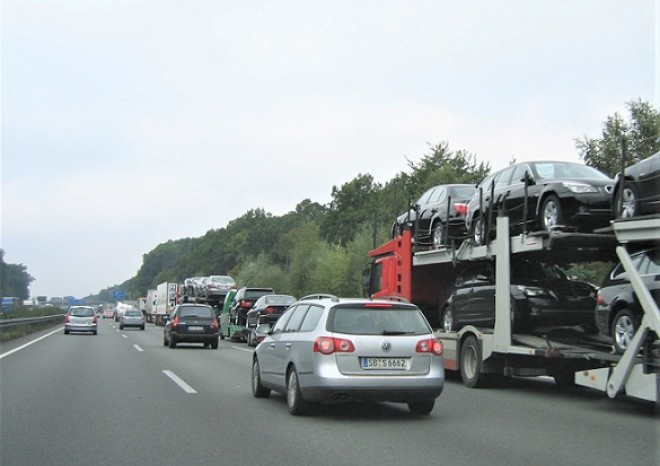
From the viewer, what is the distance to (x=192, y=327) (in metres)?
28.0

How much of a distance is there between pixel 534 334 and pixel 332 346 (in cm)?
484

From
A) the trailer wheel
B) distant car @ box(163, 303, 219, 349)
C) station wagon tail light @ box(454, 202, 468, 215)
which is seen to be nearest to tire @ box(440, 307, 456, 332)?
the trailer wheel

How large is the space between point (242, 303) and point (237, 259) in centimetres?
12090

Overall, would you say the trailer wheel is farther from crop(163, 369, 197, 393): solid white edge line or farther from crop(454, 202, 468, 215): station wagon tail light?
crop(163, 369, 197, 393): solid white edge line

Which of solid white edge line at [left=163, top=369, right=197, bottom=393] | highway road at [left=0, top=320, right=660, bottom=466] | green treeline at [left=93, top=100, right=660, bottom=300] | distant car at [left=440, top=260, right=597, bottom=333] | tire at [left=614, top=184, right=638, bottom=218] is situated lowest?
highway road at [left=0, top=320, right=660, bottom=466]

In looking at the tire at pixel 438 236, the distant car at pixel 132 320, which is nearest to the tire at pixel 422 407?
the tire at pixel 438 236

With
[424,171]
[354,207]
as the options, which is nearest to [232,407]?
[424,171]

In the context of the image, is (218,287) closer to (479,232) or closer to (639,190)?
(479,232)

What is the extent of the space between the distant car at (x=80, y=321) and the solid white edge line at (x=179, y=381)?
76.2 ft

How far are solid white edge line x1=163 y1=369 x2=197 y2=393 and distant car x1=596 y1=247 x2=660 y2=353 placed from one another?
21.3 ft

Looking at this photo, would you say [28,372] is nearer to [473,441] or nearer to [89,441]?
[89,441]

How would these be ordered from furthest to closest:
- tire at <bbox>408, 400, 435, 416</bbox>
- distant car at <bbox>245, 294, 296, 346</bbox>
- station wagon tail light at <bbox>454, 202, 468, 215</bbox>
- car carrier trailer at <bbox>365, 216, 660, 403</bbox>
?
1. distant car at <bbox>245, 294, 296, 346</bbox>
2. station wagon tail light at <bbox>454, 202, 468, 215</bbox>
3. tire at <bbox>408, 400, 435, 416</bbox>
4. car carrier trailer at <bbox>365, 216, 660, 403</bbox>

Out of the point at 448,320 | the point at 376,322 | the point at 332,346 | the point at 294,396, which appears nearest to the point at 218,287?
the point at 448,320

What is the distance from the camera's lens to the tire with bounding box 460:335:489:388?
14.2m
